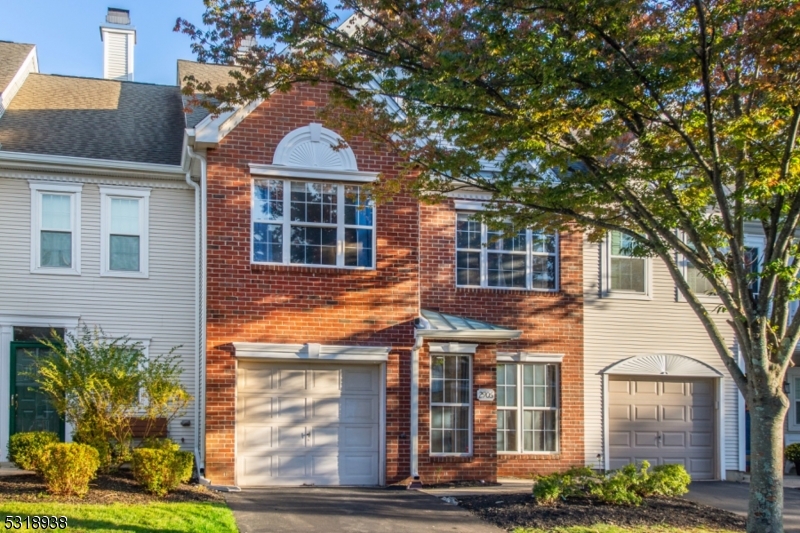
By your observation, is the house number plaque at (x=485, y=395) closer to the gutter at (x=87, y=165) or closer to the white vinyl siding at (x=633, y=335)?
the white vinyl siding at (x=633, y=335)

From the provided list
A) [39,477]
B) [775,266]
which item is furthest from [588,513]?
[39,477]

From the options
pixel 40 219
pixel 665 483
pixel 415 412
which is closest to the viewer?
pixel 665 483

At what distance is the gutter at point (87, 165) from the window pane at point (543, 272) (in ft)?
23.1

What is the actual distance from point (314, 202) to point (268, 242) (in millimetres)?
1040

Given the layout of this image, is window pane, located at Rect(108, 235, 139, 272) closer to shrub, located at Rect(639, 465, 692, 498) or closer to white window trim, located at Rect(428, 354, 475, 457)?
white window trim, located at Rect(428, 354, 475, 457)

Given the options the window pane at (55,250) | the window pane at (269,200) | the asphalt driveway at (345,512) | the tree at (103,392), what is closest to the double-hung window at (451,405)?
the asphalt driveway at (345,512)

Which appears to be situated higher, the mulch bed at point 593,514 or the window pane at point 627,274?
the window pane at point 627,274

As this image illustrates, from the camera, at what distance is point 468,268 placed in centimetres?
1730

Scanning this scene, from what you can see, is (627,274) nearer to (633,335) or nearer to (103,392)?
(633,335)

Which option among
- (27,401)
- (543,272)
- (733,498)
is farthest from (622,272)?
(27,401)

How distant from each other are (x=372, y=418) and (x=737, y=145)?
25.5 ft

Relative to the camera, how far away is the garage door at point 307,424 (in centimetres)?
1472

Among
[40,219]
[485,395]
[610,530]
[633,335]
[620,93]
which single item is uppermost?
[620,93]

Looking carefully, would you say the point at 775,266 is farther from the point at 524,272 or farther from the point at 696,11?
the point at 524,272
